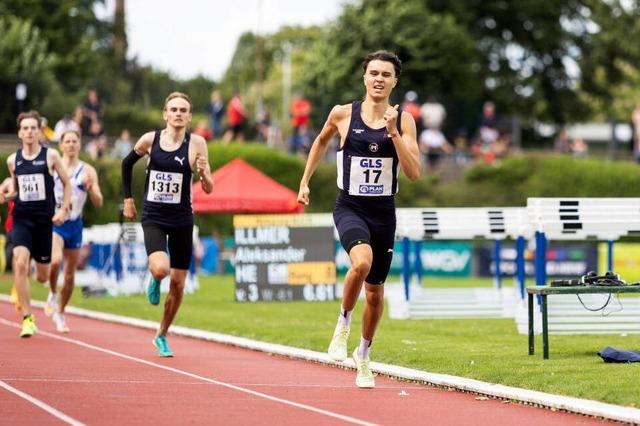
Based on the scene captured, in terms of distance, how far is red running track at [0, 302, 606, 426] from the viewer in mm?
10258

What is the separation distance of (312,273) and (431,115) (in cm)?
2186

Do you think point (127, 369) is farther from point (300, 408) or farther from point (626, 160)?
point (626, 160)

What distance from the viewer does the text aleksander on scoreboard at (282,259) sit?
1028 inches

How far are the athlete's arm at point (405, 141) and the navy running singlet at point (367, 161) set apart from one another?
74mm

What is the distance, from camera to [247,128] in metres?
53.9

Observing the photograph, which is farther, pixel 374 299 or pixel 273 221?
pixel 273 221

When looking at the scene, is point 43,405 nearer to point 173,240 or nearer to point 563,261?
point 173,240

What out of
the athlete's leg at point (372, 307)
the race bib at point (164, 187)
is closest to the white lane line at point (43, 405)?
the athlete's leg at point (372, 307)

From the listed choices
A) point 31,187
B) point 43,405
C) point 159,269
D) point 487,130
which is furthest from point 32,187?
point 487,130

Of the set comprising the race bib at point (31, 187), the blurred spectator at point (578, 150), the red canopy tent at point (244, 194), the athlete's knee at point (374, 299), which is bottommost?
the athlete's knee at point (374, 299)

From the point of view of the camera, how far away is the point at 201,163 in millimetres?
14375

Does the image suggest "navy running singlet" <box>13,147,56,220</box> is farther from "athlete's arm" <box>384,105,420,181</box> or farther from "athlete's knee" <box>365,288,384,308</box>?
"athlete's arm" <box>384,105,420,181</box>

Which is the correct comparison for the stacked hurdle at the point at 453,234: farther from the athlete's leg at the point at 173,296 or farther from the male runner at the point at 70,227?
the athlete's leg at the point at 173,296

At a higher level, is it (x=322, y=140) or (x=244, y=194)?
(x=244, y=194)
